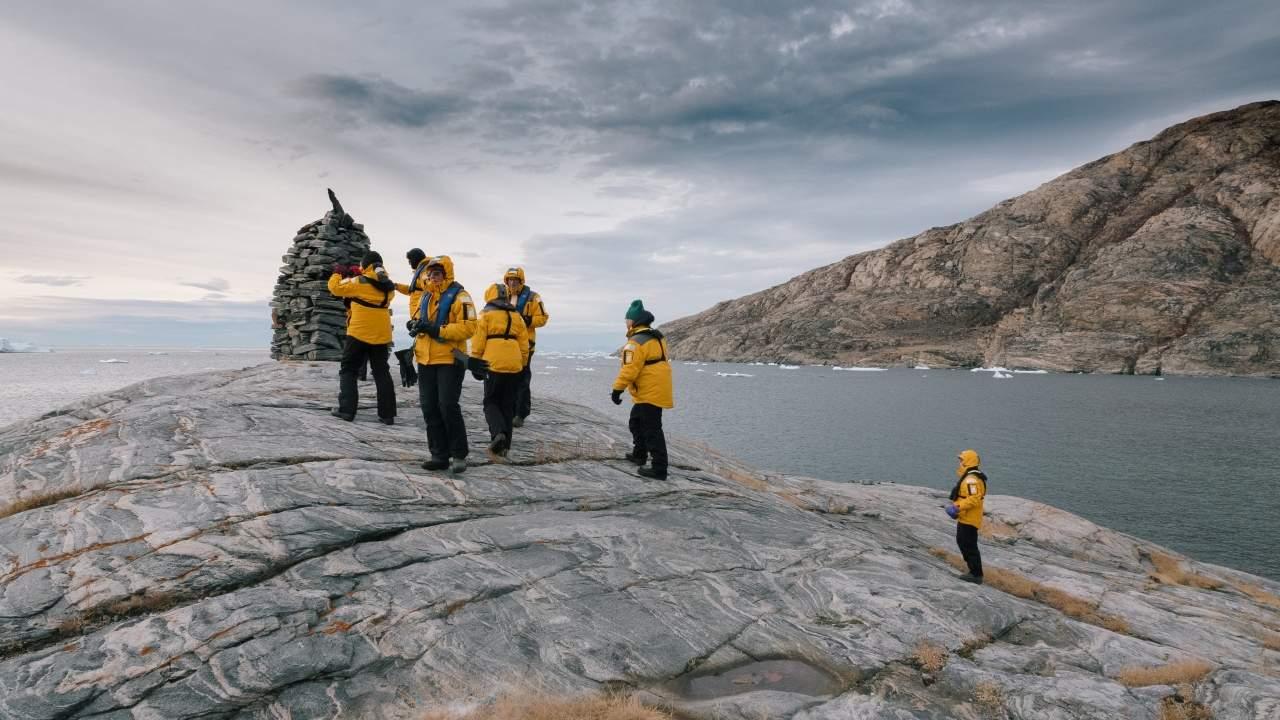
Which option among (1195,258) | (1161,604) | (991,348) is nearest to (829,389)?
(991,348)

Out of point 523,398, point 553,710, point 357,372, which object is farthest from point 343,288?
point 553,710

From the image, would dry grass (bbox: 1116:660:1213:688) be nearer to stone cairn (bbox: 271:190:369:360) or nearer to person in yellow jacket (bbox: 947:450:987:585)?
person in yellow jacket (bbox: 947:450:987:585)

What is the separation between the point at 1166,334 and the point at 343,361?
200025 millimetres

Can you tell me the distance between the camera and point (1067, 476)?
1804 inches

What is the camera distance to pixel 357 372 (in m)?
13.8

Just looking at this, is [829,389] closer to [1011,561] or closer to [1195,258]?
[1011,561]

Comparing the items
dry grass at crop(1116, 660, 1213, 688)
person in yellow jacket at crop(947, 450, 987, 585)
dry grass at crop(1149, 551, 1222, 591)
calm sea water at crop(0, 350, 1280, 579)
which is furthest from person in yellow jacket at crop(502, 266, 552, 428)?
calm sea water at crop(0, 350, 1280, 579)

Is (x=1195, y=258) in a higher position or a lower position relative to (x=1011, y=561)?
higher

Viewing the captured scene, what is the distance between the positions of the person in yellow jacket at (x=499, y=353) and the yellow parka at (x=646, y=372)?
7.68ft

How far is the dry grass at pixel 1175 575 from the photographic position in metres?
21.5

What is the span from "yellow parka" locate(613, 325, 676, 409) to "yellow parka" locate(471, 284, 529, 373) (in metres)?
2.34

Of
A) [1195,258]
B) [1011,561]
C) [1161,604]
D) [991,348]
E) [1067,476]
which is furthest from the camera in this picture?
[991,348]

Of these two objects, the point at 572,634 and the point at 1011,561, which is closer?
the point at 572,634

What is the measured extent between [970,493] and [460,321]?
13.0 metres
